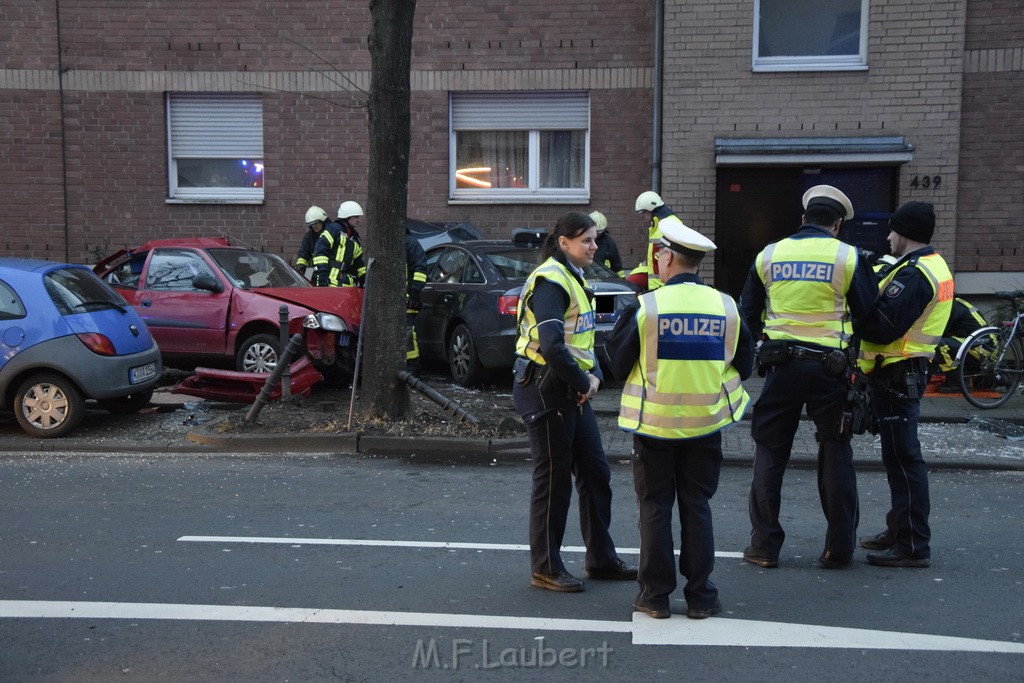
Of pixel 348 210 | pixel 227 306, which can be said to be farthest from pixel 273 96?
pixel 227 306

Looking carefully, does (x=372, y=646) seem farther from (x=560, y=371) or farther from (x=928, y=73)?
(x=928, y=73)

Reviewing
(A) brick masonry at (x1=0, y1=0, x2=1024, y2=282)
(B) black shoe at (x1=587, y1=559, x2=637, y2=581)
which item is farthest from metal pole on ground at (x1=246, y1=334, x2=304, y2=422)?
(A) brick masonry at (x1=0, y1=0, x2=1024, y2=282)

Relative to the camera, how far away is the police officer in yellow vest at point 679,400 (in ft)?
15.8

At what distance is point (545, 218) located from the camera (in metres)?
15.6

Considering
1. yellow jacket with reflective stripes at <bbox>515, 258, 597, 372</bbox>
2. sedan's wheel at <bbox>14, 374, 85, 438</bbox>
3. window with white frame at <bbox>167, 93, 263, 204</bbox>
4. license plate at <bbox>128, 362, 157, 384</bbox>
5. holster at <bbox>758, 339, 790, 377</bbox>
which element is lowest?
sedan's wheel at <bbox>14, 374, 85, 438</bbox>

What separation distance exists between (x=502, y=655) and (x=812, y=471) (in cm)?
455

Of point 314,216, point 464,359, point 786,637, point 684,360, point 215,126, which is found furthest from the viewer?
point 215,126

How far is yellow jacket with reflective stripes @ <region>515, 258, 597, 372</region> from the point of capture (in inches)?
202

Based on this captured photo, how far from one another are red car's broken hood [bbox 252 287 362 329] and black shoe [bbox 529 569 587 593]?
6069 mm

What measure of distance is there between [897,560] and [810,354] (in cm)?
123

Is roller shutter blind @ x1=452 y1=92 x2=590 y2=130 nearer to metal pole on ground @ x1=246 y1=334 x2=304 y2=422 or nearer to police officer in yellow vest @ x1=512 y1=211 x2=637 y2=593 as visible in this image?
metal pole on ground @ x1=246 y1=334 x2=304 y2=422

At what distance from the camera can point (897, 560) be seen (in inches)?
227

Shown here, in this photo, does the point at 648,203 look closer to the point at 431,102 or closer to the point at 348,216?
the point at 348,216

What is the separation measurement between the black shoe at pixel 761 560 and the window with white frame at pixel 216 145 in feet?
37.9
